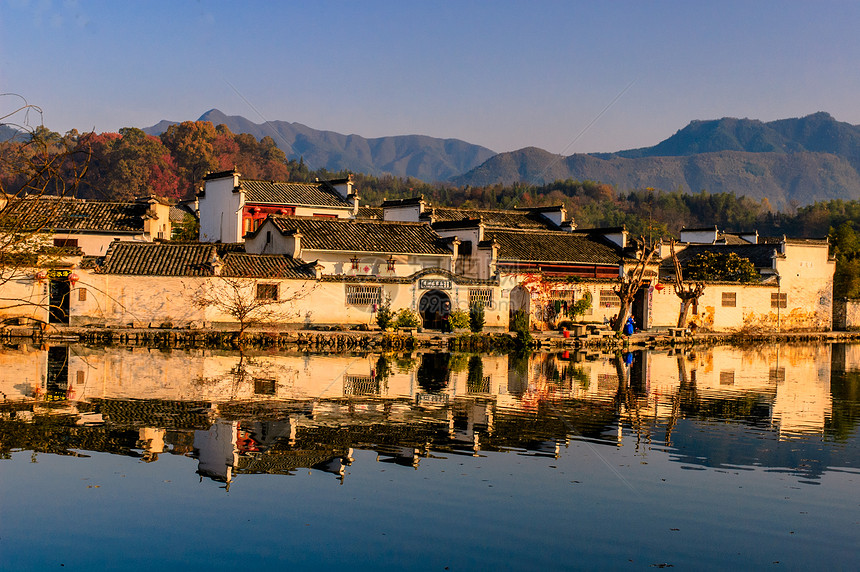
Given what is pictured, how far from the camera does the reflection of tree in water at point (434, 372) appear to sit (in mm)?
23075

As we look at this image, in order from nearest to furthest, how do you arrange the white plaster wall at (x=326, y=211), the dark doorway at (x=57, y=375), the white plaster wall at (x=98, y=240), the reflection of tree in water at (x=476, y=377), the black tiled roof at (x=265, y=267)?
the dark doorway at (x=57, y=375)
the reflection of tree in water at (x=476, y=377)
the black tiled roof at (x=265, y=267)
the white plaster wall at (x=98, y=240)
the white plaster wall at (x=326, y=211)

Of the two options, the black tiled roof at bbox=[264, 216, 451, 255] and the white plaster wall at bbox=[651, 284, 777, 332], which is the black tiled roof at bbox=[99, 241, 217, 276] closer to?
the black tiled roof at bbox=[264, 216, 451, 255]

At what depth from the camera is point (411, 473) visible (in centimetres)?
1322

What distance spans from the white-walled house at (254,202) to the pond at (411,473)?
86.1ft

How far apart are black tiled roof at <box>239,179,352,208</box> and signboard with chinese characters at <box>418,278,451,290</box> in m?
14.2

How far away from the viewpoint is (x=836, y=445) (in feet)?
53.7

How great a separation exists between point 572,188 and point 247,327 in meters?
101

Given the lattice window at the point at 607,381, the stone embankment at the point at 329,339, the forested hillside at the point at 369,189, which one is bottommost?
the lattice window at the point at 607,381

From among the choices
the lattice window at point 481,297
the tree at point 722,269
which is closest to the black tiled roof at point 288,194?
the lattice window at point 481,297

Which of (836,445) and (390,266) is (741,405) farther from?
(390,266)

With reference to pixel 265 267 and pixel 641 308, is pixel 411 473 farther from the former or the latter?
pixel 641 308

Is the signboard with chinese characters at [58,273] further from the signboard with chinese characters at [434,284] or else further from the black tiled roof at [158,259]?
the signboard with chinese characters at [434,284]

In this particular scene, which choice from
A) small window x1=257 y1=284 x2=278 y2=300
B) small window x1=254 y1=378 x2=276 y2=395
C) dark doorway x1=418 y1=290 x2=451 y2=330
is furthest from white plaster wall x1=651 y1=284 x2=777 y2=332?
small window x1=254 y1=378 x2=276 y2=395

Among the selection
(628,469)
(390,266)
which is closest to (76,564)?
(628,469)
